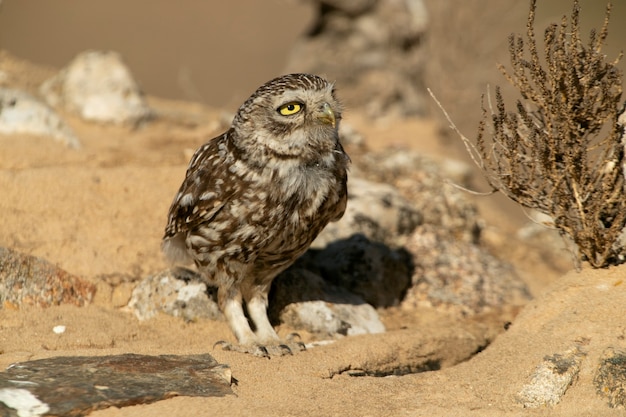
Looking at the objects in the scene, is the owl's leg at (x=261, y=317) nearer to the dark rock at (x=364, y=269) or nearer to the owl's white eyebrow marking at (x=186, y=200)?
the owl's white eyebrow marking at (x=186, y=200)

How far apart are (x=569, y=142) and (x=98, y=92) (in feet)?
22.4

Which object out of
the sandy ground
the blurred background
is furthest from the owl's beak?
the blurred background

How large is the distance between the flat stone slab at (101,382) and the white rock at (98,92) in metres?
6.08

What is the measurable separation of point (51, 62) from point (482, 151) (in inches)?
693

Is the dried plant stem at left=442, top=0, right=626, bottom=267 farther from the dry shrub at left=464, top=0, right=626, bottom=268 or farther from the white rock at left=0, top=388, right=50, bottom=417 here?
the white rock at left=0, top=388, right=50, bottom=417

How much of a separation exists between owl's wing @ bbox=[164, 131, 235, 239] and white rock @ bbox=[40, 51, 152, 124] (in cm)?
455

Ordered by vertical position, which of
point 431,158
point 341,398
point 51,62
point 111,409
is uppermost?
point 51,62

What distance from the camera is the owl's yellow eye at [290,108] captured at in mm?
4906

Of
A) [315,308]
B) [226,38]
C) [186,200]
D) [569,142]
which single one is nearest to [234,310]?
[315,308]

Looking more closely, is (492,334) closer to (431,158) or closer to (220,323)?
(220,323)

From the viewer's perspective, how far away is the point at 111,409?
358 centimetres

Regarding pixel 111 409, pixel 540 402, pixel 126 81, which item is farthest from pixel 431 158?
pixel 111 409

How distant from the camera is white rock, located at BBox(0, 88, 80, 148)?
7.71 metres

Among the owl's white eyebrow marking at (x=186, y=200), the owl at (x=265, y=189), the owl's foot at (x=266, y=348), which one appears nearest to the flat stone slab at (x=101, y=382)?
the owl's foot at (x=266, y=348)
